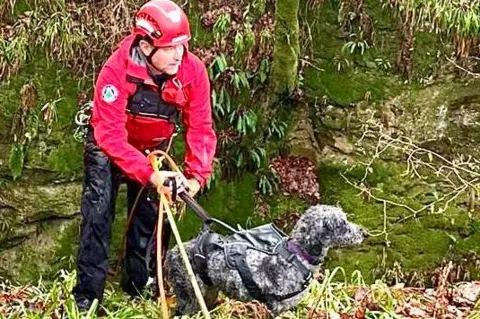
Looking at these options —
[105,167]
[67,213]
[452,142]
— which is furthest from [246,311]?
[452,142]

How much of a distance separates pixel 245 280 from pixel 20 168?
3.24 meters

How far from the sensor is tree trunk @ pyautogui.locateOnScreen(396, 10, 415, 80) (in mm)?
7199

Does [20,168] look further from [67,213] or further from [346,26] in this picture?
[346,26]

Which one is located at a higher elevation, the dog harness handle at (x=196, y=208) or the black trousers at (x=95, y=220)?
the dog harness handle at (x=196, y=208)

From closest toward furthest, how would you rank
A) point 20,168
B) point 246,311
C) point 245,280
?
1. point 245,280
2. point 246,311
3. point 20,168

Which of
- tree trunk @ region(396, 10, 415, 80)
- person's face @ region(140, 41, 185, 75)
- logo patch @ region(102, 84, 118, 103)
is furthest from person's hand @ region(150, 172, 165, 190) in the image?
tree trunk @ region(396, 10, 415, 80)

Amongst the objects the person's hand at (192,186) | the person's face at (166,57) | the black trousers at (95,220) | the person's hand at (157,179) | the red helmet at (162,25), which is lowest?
the black trousers at (95,220)

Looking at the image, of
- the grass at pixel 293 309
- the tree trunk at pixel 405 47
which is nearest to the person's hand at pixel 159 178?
the grass at pixel 293 309

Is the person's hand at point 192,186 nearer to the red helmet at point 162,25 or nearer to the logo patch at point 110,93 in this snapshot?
the logo patch at point 110,93

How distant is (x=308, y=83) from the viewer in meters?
7.25

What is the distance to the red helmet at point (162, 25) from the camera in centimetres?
438

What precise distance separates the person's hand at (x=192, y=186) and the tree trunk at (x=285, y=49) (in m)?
2.61

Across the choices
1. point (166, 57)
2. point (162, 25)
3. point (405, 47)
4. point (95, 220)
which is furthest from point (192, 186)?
point (405, 47)

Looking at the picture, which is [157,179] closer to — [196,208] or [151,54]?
[196,208]
